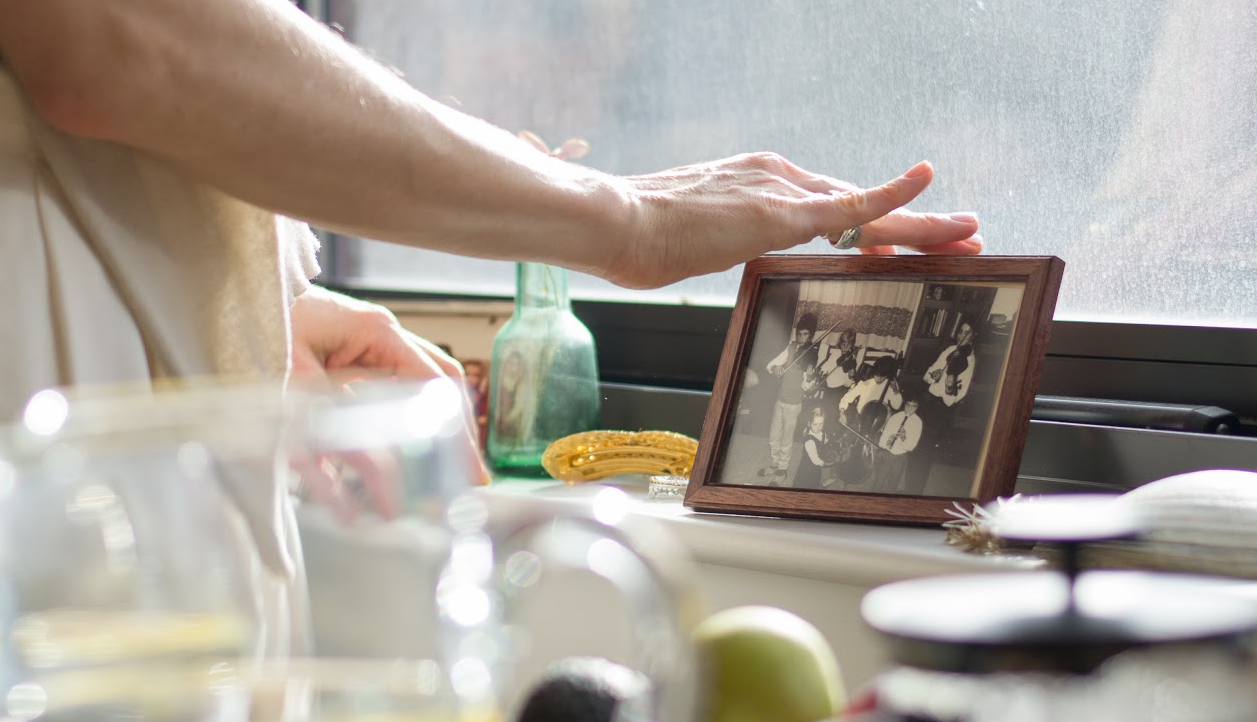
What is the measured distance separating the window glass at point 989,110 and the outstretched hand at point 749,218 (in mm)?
144

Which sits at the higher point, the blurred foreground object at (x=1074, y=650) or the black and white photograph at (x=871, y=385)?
the black and white photograph at (x=871, y=385)

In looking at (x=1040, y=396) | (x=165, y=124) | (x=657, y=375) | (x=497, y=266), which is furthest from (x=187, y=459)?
(x=497, y=266)

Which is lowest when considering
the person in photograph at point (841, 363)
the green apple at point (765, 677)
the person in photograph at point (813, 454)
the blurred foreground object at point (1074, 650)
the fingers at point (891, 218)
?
the green apple at point (765, 677)

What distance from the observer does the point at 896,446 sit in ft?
2.79

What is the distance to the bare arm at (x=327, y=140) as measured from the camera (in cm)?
55

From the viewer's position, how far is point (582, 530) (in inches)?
13.8

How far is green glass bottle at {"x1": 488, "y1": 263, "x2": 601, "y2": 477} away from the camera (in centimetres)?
118

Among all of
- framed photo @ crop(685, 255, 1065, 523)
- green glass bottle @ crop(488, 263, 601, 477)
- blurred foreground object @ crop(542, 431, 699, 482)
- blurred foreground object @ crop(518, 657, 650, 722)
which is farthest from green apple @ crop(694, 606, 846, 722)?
green glass bottle @ crop(488, 263, 601, 477)

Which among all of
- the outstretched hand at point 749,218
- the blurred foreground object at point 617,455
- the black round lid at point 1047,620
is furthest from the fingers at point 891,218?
the black round lid at point 1047,620

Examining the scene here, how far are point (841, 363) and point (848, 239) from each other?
0.10 meters

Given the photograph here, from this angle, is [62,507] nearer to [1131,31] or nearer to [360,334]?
[360,334]

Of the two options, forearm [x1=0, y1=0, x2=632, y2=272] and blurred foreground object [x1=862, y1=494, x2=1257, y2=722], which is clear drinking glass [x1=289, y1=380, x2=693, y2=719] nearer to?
blurred foreground object [x1=862, y1=494, x2=1257, y2=722]

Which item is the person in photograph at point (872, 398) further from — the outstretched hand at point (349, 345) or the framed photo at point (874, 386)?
the outstretched hand at point (349, 345)

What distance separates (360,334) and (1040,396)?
56cm
